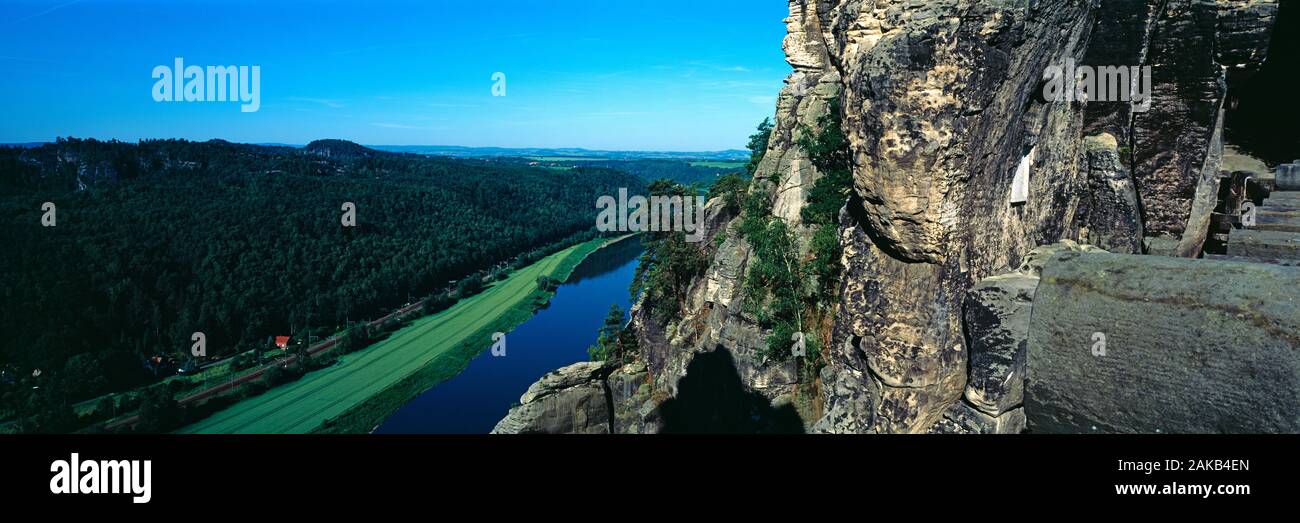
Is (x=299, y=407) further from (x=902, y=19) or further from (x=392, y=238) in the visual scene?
(x=902, y=19)

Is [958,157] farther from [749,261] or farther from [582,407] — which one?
[582,407]

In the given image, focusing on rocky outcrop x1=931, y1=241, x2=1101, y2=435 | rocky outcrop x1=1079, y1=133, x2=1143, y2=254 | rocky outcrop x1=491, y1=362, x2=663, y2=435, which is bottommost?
rocky outcrop x1=491, y1=362, x2=663, y2=435

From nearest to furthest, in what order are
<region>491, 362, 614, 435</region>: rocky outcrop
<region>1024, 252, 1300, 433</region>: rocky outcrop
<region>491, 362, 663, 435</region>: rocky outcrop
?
<region>1024, 252, 1300, 433</region>: rocky outcrop → <region>491, 362, 614, 435</region>: rocky outcrop → <region>491, 362, 663, 435</region>: rocky outcrop

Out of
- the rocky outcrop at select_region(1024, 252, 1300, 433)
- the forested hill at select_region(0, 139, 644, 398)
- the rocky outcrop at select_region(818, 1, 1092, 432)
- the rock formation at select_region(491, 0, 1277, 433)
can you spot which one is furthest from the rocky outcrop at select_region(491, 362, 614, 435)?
the forested hill at select_region(0, 139, 644, 398)

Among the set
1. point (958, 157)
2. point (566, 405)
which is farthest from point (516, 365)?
point (958, 157)

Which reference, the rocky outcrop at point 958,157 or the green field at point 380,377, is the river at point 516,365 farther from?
the rocky outcrop at point 958,157

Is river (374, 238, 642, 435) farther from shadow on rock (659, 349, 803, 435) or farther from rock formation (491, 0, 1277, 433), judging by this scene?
rock formation (491, 0, 1277, 433)
